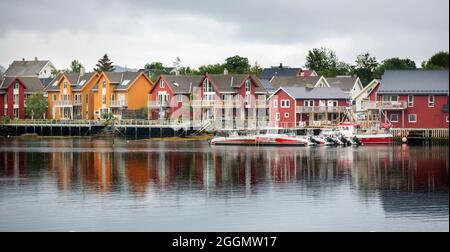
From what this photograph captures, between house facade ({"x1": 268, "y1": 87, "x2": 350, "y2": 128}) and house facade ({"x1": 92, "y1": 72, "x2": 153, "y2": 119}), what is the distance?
1351 cm

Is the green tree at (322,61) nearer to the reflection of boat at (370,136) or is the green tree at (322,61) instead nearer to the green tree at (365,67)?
the green tree at (365,67)

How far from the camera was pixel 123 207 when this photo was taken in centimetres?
3138

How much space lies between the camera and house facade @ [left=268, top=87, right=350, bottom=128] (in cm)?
8339

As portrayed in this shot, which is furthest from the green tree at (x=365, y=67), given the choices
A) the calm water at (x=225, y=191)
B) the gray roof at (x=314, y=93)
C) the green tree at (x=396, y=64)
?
the calm water at (x=225, y=191)

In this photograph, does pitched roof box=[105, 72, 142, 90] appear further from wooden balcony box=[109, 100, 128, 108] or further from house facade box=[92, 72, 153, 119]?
wooden balcony box=[109, 100, 128, 108]

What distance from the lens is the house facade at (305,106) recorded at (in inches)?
3283

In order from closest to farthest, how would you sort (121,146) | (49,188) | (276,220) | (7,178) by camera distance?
(276,220) < (49,188) < (7,178) < (121,146)

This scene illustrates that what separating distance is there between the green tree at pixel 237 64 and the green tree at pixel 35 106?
23748 millimetres

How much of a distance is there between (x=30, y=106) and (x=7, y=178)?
5495cm

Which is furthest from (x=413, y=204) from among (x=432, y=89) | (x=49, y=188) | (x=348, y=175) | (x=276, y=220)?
(x=432, y=89)

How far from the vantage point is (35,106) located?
95188 mm

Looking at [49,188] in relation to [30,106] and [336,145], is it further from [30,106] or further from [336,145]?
[30,106]

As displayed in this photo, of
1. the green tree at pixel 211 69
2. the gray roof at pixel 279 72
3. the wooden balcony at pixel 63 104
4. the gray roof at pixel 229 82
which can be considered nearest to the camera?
the gray roof at pixel 229 82

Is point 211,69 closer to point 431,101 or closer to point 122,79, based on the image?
point 122,79
